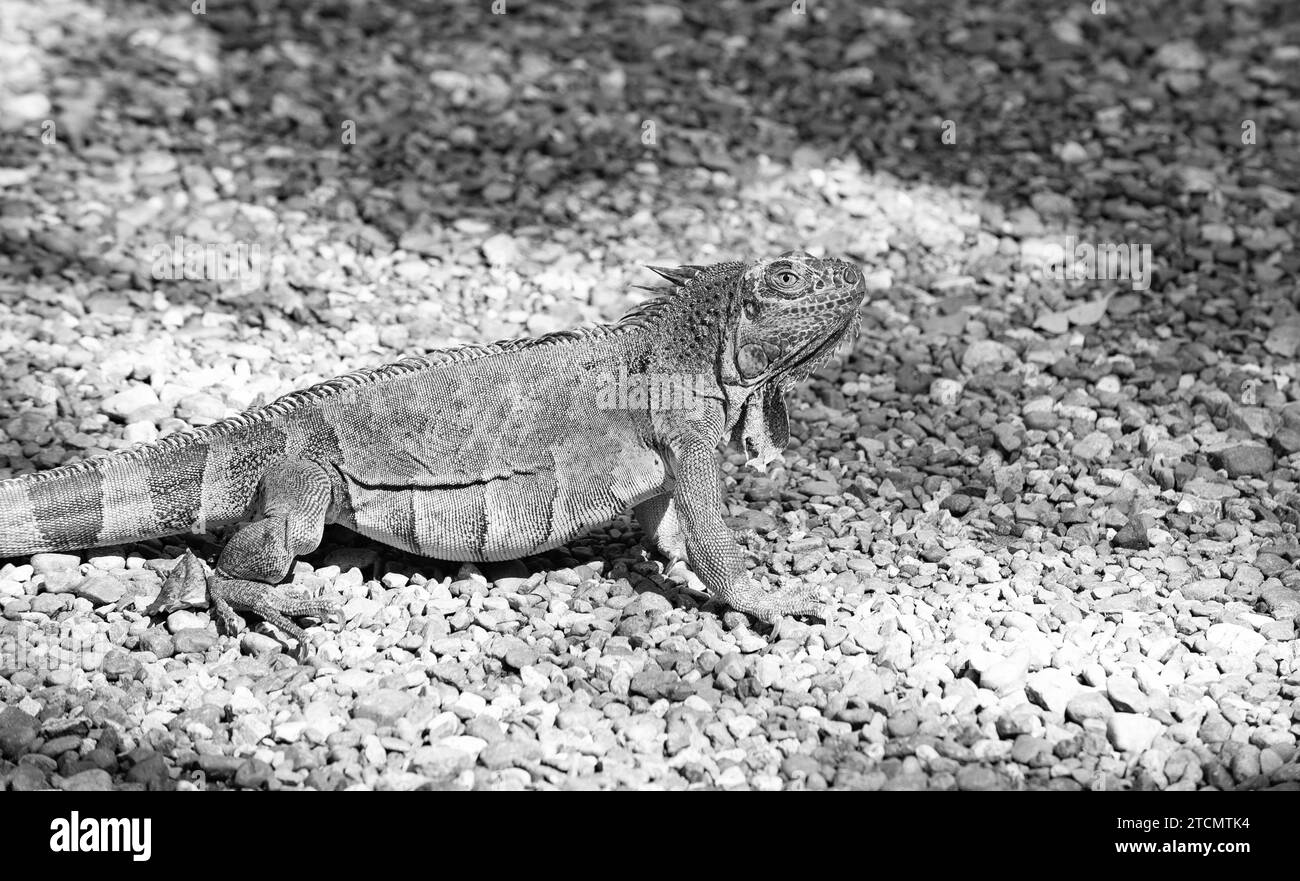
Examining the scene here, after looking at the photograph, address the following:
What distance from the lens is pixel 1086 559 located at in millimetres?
7004

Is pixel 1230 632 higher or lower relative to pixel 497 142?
lower

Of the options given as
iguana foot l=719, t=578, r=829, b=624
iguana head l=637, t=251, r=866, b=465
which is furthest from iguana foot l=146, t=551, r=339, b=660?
iguana head l=637, t=251, r=866, b=465

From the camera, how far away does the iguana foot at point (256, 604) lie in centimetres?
647

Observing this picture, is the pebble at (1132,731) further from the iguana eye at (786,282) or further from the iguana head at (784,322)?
the iguana eye at (786,282)

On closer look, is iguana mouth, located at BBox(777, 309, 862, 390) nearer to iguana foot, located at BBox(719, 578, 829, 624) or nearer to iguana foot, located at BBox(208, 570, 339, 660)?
iguana foot, located at BBox(719, 578, 829, 624)

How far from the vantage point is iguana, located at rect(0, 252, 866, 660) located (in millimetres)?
6664

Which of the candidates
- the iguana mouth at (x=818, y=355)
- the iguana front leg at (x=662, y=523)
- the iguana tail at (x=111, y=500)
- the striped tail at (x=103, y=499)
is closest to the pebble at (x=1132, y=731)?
Answer: the iguana mouth at (x=818, y=355)

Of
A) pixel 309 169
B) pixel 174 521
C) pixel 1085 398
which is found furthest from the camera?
pixel 309 169

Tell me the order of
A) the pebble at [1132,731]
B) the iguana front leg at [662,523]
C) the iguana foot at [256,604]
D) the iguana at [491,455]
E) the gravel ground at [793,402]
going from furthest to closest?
the iguana front leg at [662,523]
the iguana at [491,455]
the iguana foot at [256,604]
the gravel ground at [793,402]
the pebble at [1132,731]

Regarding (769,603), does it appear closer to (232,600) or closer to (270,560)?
(270,560)

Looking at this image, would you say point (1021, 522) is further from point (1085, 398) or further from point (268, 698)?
point (268, 698)

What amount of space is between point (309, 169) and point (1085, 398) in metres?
5.39

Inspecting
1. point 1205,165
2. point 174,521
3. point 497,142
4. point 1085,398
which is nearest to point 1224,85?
point 1205,165

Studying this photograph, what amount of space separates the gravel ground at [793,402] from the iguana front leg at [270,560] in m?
0.16
